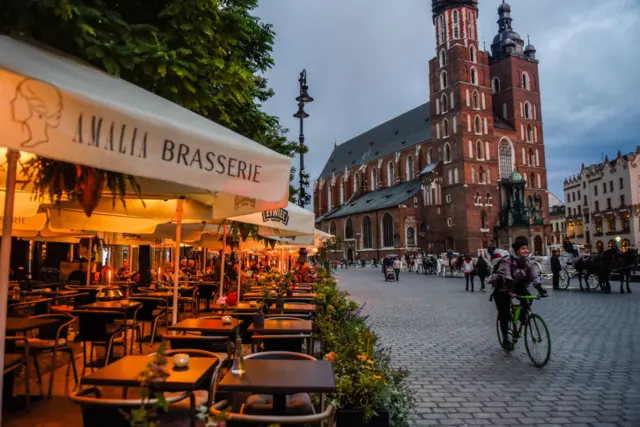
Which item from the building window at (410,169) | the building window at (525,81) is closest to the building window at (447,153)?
the building window at (410,169)

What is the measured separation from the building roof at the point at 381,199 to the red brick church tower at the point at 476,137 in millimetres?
4417

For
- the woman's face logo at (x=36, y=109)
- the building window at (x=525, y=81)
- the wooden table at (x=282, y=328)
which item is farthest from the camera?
the building window at (x=525, y=81)

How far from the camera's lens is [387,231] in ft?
203

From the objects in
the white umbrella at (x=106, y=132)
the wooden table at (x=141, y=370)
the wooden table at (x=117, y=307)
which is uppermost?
the white umbrella at (x=106, y=132)

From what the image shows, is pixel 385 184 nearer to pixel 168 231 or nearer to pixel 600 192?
Result: pixel 600 192

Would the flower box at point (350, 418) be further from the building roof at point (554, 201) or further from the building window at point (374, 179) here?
the building roof at point (554, 201)

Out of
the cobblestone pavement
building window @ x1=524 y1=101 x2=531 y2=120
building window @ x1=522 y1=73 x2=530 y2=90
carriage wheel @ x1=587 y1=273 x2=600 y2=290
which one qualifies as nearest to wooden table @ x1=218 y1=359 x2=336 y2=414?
the cobblestone pavement

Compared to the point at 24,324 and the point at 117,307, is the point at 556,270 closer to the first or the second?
the point at 117,307

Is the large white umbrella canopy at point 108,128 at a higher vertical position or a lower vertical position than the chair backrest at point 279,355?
higher

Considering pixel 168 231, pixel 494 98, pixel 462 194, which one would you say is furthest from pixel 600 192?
pixel 168 231

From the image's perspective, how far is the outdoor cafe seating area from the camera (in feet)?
8.03

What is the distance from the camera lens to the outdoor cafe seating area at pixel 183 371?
8.03 feet

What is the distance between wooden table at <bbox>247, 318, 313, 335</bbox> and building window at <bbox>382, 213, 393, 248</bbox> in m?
56.5

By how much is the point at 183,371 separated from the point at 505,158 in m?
60.4
